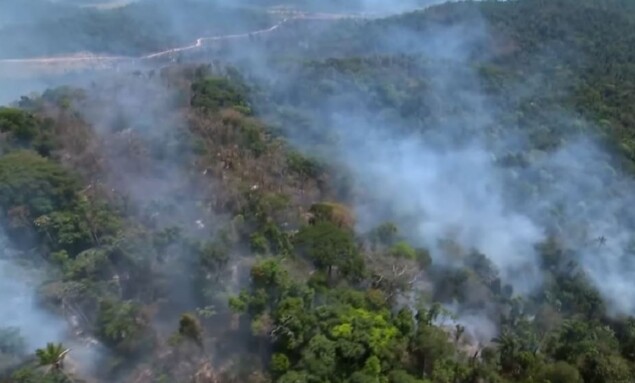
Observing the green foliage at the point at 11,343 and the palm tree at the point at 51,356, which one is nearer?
the palm tree at the point at 51,356

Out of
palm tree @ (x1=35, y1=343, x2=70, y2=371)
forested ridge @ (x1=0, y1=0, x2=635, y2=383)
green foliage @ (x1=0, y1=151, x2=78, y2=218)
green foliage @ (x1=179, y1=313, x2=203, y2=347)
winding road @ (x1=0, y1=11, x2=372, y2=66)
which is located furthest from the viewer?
→ winding road @ (x1=0, y1=11, x2=372, y2=66)

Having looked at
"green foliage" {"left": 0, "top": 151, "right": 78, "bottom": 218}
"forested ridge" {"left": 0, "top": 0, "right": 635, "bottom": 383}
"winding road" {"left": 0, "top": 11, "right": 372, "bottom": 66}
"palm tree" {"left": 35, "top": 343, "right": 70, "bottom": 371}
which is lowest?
"winding road" {"left": 0, "top": 11, "right": 372, "bottom": 66}

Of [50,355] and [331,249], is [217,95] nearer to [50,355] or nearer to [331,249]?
[331,249]

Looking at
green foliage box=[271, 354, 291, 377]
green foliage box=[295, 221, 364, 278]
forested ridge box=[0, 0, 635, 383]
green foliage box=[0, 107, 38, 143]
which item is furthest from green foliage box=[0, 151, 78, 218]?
green foliage box=[271, 354, 291, 377]

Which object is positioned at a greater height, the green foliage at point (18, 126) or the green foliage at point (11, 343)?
the green foliage at point (18, 126)

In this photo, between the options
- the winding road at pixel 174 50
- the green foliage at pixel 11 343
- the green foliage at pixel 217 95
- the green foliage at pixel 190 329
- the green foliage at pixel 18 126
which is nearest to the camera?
the green foliage at pixel 11 343

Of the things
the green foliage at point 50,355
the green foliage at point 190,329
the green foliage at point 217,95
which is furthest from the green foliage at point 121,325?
the green foliage at point 217,95

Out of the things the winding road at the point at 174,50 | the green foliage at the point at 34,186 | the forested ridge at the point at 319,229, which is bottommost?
the winding road at the point at 174,50

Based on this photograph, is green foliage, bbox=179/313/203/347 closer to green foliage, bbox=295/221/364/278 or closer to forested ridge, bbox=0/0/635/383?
forested ridge, bbox=0/0/635/383

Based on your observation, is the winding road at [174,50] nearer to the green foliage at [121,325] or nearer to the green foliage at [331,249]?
the green foliage at [331,249]

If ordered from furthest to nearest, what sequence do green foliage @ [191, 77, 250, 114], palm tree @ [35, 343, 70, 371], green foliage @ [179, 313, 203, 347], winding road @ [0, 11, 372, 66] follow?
winding road @ [0, 11, 372, 66] < green foliage @ [191, 77, 250, 114] < green foliage @ [179, 313, 203, 347] < palm tree @ [35, 343, 70, 371]
